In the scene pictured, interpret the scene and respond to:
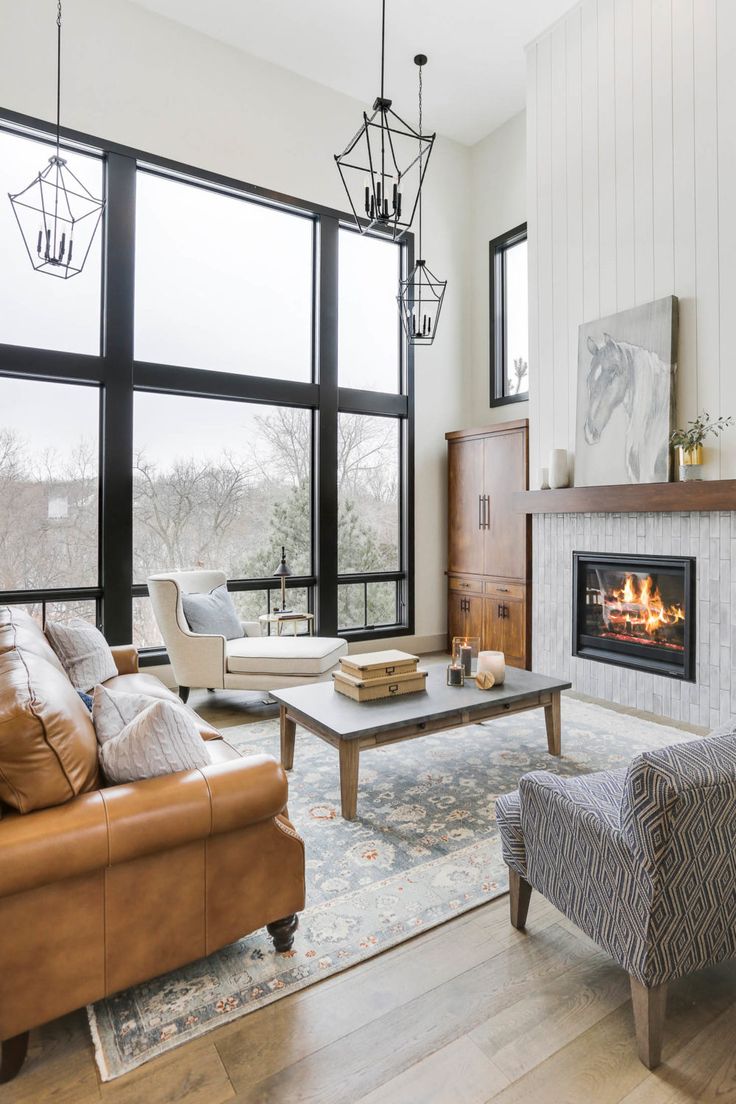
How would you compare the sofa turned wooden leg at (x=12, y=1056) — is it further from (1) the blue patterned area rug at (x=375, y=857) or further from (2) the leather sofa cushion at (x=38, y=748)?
(2) the leather sofa cushion at (x=38, y=748)

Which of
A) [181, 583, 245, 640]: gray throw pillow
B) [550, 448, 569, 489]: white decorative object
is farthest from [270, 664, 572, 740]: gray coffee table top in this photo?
[550, 448, 569, 489]: white decorative object

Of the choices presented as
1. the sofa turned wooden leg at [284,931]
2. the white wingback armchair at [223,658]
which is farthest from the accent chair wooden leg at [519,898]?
the white wingback armchair at [223,658]

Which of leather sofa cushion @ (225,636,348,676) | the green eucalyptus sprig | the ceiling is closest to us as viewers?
the green eucalyptus sprig

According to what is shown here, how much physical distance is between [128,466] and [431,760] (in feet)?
9.65

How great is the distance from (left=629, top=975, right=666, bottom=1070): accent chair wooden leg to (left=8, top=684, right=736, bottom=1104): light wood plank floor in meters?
0.03

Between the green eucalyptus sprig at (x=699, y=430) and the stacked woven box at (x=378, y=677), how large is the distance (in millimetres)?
2204

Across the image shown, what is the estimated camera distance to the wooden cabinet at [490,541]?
5.16m

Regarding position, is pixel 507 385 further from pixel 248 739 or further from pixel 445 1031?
pixel 445 1031

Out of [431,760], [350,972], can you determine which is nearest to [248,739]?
[431,760]

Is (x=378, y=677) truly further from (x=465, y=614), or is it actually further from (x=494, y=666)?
(x=465, y=614)

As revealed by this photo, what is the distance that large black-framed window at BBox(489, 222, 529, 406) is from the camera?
578cm

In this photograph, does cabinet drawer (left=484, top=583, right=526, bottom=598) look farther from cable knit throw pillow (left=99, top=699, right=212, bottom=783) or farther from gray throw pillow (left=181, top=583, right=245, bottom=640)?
cable knit throw pillow (left=99, top=699, right=212, bottom=783)

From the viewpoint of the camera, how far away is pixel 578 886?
5.18ft

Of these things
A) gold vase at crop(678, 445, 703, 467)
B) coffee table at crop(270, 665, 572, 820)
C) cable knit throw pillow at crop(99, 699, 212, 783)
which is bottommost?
coffee table at crop(270, 665, 572, 820)
